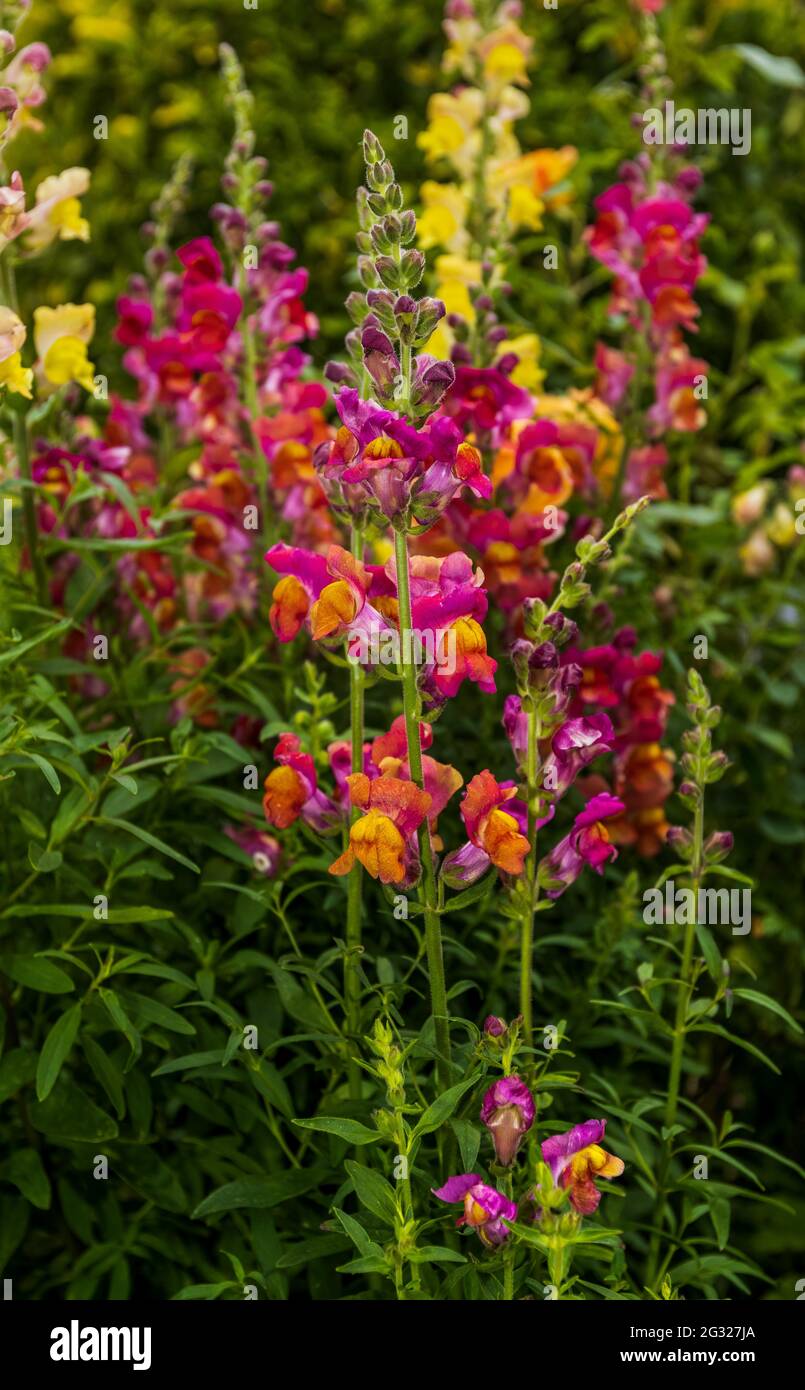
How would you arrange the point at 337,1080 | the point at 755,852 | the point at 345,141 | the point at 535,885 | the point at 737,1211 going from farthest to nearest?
the point at 345,141, the point at 755,852, the point at 737,1211, the point at 337,1080, the point at 535,885

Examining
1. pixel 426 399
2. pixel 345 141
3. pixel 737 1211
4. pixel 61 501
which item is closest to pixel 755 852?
pixel 737 1211

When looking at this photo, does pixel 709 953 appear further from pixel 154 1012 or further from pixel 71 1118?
pixel 71 1118

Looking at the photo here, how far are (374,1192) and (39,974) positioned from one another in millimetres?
525

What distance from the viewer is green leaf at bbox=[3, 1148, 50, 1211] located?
6.89 feet

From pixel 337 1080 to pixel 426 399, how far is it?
0.95 metres

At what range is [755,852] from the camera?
10.4 ft

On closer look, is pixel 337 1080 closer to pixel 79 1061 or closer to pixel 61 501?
pixel 79 1061

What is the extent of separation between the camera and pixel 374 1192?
1797 millimetres

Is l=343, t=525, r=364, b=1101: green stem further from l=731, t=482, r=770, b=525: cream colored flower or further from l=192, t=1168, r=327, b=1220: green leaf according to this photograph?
l=731, t=482, r=770, b=525: cream colored flower

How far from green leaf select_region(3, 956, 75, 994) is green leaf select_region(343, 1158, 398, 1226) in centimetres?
44

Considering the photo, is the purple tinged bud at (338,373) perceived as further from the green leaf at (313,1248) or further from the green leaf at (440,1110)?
the green leaf at (313,1248)

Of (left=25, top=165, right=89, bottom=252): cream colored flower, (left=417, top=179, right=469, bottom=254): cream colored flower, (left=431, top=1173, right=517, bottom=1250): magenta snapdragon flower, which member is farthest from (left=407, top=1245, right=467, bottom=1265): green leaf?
(left=417, top=179, right=469, bottom=254): cream colored flower

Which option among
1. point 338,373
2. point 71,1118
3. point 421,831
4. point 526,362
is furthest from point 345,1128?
point 526,362

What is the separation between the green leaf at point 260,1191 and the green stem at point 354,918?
0.36 feet
